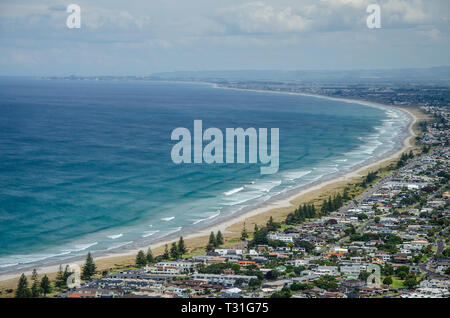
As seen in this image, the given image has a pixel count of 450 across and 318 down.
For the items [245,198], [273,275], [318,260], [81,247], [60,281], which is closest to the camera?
[273,275]

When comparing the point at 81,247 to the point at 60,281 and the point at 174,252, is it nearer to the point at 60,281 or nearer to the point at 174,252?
the point at 174,252

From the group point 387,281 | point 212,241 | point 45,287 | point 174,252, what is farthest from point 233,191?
point 45,287

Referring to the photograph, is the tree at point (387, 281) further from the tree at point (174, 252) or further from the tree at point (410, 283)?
the tree at point (174, 252)

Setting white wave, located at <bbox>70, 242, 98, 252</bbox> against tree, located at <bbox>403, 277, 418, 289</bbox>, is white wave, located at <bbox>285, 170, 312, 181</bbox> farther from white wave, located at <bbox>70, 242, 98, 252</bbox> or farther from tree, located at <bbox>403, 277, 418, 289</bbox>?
tree, located at <bbox>403, 277, 418, 289</bbox>

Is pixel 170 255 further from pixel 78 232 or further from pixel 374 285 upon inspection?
pixel 374 285

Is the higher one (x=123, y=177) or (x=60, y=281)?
(x=123, y=177)
